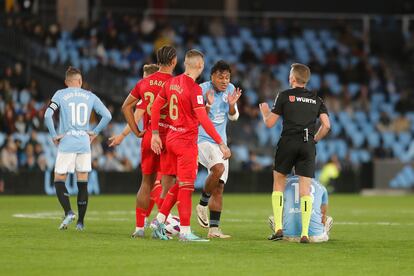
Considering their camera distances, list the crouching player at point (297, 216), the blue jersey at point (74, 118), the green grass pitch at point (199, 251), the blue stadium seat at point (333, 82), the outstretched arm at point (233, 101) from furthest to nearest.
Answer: the blue stadium seat at point (333, 82) → the blue jersey at point (74, 118) → the outstretched arm at point (233, 101) → the crouching player at point (297, 216) → the green grass pitch at point (199, 251)

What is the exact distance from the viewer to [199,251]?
38.5 feet

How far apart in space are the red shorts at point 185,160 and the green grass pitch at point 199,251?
2.69 ft

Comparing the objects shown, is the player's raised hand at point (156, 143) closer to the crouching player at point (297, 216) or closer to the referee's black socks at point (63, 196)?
the crouching player at point (297, 216)

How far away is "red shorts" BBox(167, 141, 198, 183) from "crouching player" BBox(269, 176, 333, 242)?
1510 millimetres

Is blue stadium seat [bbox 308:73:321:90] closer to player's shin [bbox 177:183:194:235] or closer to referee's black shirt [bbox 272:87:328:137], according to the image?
referee's black shirt [bbox 272:87:328:137]

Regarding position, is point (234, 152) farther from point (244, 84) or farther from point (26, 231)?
point (26, 231)

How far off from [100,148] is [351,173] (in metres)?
8.72

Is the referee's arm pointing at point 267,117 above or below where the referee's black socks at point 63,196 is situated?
above

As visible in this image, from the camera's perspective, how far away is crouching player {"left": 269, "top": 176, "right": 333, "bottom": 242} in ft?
44.2

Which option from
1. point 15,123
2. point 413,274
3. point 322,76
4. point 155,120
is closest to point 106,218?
point 155,120

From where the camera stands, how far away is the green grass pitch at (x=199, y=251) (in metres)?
10.1

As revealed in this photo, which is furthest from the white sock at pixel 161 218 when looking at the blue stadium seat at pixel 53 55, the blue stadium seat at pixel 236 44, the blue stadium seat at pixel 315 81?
the blue stadium seat at pixel 236 44

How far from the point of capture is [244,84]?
3544 centimetres

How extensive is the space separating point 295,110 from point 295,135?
32 cm
